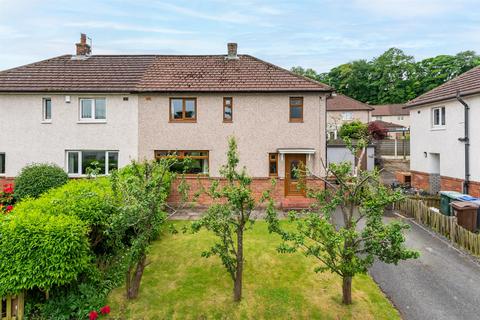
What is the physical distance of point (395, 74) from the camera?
251 feet

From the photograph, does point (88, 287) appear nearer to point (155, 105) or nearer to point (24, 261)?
point (24, 261)

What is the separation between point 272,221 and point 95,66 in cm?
1656

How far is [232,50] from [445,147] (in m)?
13.7

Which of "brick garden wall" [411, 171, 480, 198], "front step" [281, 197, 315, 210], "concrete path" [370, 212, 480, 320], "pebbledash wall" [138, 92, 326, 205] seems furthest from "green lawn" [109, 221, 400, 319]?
"brick garden wall" [411, 171, 480, 198]

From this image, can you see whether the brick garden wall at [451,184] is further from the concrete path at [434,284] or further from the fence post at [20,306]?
the fence post at [20,306]

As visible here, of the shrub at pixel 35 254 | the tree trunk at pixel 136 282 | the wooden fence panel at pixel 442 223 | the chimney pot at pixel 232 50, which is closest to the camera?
the shrub at pixel 35 254

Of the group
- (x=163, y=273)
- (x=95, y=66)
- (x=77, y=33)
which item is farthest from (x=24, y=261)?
(x=77, y=33)

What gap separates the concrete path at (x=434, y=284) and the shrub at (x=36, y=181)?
13632mm

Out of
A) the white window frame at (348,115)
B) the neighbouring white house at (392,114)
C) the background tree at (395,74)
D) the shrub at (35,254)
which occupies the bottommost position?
the shrub at (35,254)

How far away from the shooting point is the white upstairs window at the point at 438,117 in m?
17.8

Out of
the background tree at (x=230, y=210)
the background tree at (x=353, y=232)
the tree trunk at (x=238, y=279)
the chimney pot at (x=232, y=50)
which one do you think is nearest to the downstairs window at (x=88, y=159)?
the chimney pot at (x=232, y=50)

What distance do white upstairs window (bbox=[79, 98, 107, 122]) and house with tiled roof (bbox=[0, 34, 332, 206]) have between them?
6 centimetres

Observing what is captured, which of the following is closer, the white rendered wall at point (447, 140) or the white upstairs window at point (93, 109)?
the white rendered wall at point (447, 140)

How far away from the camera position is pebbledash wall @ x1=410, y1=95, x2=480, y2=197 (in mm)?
14945
